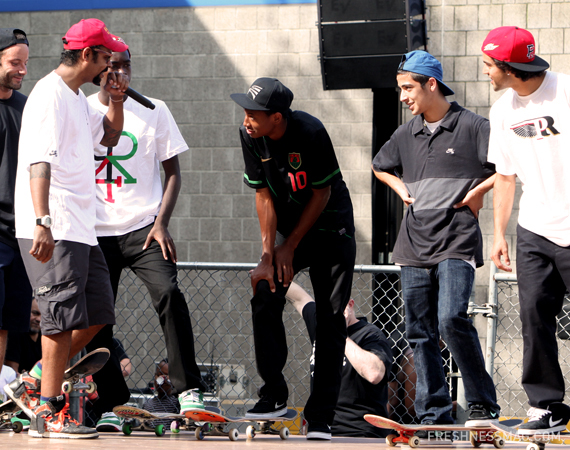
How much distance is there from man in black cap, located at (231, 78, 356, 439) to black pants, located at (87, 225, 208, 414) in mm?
385

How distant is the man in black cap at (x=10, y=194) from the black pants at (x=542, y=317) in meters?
2.55

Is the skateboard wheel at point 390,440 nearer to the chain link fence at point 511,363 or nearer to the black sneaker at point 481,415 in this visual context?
the black sneaker at point 481,415

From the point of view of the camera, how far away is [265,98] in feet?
11.9

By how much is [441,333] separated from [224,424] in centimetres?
126

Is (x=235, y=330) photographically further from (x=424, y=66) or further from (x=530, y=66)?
(x=530, y=66)

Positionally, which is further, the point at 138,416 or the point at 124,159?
the point at 124,159

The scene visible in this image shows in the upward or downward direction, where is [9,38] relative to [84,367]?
upward

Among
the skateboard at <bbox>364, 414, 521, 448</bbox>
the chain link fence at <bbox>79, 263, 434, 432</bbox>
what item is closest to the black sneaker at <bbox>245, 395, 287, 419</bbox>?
the skateboard at <bbox>364, 414, 521, 448</bbox>

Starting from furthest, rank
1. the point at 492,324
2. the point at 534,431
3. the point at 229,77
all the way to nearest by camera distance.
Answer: the point at 229,77, the point at 492,324, the point at 534,431

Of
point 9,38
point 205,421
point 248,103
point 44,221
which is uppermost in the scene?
point 9,38

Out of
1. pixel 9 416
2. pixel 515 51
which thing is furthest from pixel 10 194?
pixel 515 51

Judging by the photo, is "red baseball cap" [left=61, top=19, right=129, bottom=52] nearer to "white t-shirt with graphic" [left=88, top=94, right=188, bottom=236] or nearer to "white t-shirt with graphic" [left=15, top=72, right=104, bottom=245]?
"white t-shirt with graphic" [left=15, top=72, right=104, bottom=245]

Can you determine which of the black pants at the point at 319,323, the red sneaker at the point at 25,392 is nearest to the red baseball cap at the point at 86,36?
the black pants at the point at 319,323

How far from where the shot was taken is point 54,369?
3363mm
